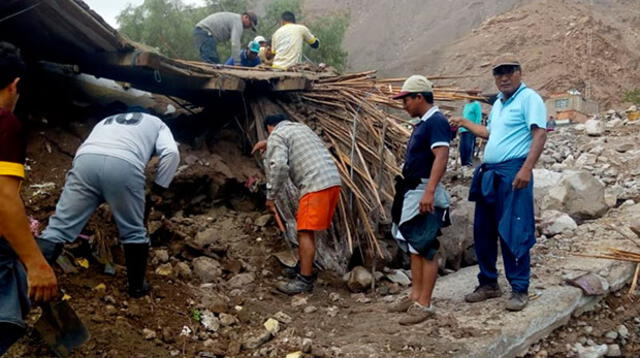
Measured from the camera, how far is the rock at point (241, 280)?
4.07m

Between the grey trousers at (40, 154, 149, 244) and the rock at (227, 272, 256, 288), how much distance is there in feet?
3.95

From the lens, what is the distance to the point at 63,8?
Result: 12.6ft

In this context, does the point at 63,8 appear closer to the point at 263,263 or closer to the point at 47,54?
the point at 47,54

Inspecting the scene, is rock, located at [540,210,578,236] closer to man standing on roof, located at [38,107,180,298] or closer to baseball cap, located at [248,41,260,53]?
man standing on roof, located at [38,107,180,298]

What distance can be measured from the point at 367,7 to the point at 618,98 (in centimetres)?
2415

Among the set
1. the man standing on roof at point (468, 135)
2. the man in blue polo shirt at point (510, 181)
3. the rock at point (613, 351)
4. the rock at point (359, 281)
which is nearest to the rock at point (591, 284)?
the rock at point (613, 351)

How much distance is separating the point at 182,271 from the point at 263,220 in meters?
1.18

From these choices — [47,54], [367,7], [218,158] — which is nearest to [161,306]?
[218,158]

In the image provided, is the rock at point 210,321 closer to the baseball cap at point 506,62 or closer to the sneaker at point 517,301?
the sneaker at point 517,301

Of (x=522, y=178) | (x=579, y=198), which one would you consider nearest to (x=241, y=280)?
(x=522, y=178)

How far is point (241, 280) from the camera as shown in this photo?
163 inches

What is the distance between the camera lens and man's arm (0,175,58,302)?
193cm

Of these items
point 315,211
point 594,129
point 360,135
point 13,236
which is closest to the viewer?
point 13,236

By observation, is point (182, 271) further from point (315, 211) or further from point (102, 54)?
point (102, 54)
